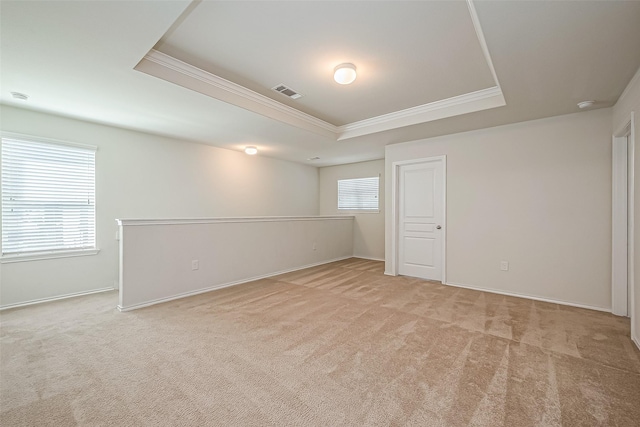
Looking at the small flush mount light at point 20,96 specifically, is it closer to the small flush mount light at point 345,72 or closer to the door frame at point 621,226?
the small flush mount light at point 345,72

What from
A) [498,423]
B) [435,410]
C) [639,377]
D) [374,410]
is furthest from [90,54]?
[639,377]

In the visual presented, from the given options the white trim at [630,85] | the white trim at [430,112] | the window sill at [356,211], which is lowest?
the window sill at [356,211]

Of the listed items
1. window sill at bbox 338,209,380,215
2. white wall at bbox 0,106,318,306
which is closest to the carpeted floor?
white wall at bbox 0,106,318,306

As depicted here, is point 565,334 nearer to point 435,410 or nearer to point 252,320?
point 435,410

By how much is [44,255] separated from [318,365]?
400cm

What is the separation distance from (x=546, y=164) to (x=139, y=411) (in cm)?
490

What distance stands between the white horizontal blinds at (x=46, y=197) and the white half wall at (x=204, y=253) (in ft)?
4.25

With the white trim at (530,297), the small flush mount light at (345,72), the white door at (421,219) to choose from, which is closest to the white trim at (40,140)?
the small flush mount light at (345,72)

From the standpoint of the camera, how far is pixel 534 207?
3668mm

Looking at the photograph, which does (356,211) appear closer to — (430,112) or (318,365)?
(430,112)

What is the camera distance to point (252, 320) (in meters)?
2.94

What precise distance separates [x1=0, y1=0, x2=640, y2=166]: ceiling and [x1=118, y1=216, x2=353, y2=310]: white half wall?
1.55 meters

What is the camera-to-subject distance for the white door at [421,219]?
4535 mm

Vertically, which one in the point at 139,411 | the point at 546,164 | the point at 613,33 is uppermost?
the point at 613,33
